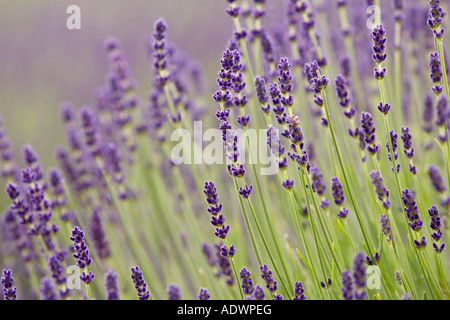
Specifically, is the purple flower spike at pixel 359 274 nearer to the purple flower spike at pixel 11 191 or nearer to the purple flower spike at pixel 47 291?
the purple flower spike at pixel 47 291

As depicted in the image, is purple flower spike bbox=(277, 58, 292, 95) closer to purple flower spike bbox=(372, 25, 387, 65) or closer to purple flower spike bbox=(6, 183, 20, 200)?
purple flower spike bbox=(372, 25, 387, 65)

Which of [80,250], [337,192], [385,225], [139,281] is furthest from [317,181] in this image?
[80,250]

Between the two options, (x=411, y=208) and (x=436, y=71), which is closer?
(x=411, y=208)

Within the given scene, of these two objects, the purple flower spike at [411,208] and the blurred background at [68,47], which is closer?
the purple flower spike at [411,208]

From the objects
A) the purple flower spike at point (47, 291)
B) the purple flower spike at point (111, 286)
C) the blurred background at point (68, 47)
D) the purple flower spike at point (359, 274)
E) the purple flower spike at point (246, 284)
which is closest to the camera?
the purple flower spike at point (359, 274)

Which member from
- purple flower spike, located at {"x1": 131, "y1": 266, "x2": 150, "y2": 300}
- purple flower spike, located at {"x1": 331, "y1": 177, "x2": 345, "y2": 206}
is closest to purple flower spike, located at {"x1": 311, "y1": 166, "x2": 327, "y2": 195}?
purple flower spike, located at {"x1": 331, "y1": 177, "x2": 345, "y2": 206}

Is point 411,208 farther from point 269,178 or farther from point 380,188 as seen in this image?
point 269,178

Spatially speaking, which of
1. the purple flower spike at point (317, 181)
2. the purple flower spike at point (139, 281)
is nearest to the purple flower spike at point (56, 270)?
the purple flower spike at point (139, 281)
